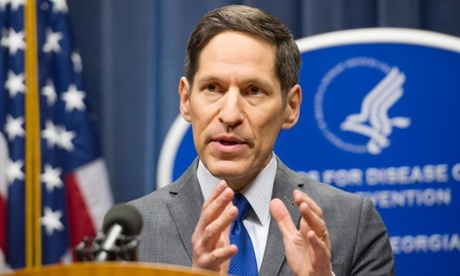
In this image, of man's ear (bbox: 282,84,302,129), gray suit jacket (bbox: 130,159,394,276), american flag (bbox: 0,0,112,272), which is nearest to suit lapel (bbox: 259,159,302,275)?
gray suit jacket (bbox: 130,159,394,276)

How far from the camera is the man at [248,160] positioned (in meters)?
2.03

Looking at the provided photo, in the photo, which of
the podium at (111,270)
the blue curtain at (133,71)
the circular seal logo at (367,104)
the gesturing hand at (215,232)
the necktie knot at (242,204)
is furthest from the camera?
the blue curtain at (133,71)

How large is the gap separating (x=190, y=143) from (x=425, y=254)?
3.80 ft

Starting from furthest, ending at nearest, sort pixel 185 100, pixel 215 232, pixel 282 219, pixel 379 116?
pixel 379 116
pixel 185 100
pixel 282 219
pixel 215 232

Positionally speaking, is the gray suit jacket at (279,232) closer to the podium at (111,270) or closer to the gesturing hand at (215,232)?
the gesturing hand at (215,232)

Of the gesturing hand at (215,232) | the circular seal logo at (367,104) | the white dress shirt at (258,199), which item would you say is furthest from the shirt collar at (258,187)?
the circular seal logo at (367,104)

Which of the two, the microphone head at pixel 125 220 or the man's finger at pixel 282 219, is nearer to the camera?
the microphone head at pixel 125 220

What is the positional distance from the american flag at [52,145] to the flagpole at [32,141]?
2 cm

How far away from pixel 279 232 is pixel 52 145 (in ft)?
5.41

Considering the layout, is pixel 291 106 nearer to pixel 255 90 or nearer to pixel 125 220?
pixel 255 90

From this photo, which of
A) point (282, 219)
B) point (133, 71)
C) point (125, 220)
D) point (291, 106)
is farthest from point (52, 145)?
point (125, 220)

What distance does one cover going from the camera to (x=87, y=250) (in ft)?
4.17

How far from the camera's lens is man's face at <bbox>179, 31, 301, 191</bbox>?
6.61 feet

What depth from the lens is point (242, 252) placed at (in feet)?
6.64
